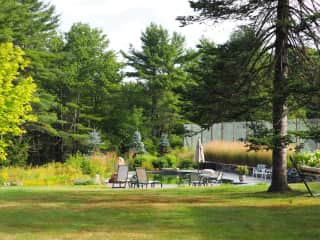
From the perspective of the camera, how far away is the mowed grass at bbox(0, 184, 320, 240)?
752 centimetres

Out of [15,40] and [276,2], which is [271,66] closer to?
[276,2]

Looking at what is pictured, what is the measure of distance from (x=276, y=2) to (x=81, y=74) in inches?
995

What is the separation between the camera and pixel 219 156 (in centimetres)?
2792

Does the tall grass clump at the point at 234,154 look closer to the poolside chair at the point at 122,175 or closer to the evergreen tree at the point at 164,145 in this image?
the evergreen tree at the point at 164,145

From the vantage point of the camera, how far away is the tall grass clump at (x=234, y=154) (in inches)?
946

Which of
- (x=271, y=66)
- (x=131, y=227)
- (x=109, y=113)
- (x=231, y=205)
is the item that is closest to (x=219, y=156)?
(x=109, y=113)

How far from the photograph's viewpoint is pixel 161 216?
9.38m

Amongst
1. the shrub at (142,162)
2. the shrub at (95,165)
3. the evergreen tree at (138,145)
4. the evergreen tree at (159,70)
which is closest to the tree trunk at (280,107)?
the shrub at (95,165)

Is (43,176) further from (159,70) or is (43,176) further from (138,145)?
(159,70)

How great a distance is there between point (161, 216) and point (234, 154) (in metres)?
17.6

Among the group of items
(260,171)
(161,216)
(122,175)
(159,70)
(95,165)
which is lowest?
(161,216)

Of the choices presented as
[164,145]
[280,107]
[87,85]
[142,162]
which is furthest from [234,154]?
[87,85]

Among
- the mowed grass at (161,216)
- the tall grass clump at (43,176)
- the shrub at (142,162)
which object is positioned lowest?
the mowed grass at (161,216)

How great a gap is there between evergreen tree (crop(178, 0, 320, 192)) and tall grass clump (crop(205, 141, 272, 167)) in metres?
9.78
